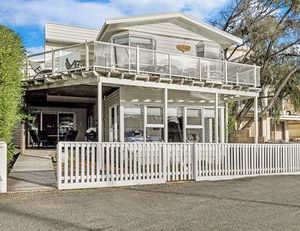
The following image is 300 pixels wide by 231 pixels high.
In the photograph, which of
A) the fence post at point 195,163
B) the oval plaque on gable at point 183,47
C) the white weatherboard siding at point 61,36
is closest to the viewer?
the fence post at point 195,163

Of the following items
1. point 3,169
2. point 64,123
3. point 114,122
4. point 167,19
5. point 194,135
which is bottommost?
point 3,169

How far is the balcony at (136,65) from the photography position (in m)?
16.6

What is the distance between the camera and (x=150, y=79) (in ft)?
58.0

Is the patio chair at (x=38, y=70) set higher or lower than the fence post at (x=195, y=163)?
higher

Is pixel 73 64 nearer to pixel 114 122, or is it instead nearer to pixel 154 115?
pixel 114 122

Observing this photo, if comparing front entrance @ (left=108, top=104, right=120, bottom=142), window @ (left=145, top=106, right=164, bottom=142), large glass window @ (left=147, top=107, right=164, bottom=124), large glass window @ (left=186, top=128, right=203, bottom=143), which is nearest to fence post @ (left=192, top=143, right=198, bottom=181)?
window @ (left=145, top=106, right=164, bottom=142)

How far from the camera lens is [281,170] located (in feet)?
55.4

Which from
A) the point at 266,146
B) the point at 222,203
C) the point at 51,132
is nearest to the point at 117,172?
the point at 222,203

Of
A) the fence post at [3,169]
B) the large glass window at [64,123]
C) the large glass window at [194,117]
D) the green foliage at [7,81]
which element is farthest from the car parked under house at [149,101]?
the green foliage at [7,81]

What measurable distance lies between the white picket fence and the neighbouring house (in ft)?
11.1

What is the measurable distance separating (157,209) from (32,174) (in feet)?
19.7

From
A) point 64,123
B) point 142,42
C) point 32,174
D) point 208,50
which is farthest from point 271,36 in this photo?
point 32,174

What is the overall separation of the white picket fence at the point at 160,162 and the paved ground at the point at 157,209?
595 millimetres

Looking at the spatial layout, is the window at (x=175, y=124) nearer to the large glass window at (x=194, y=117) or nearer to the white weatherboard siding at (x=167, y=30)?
the large glass window at (x=194, y=117)
